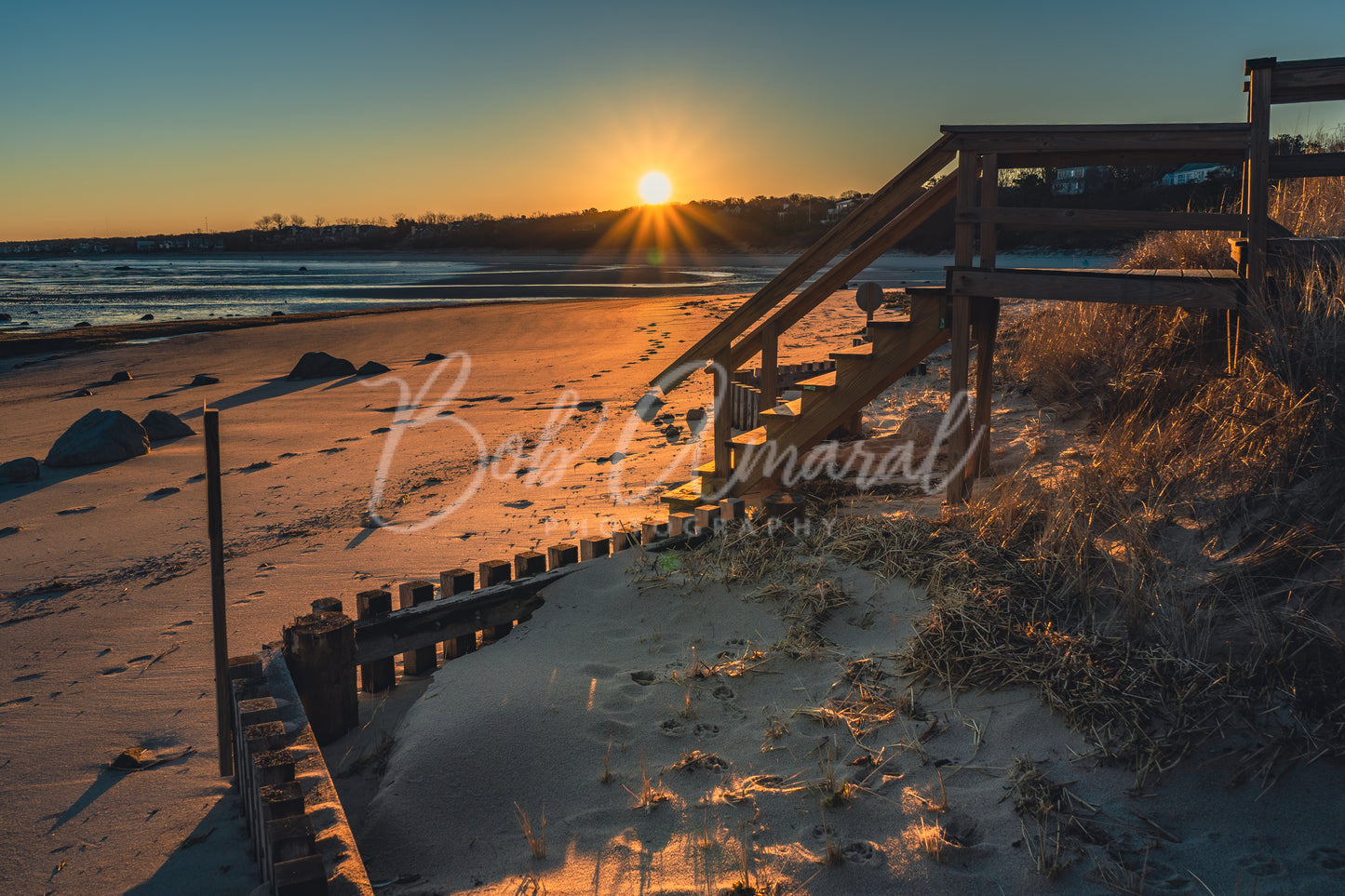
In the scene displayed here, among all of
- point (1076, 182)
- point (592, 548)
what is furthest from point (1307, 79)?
point (1076, 182)

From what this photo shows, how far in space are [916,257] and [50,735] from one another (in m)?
47.8

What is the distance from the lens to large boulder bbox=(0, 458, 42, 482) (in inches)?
350

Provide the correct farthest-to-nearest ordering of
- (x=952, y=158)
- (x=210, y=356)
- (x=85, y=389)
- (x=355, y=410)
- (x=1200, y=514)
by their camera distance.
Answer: (x=210, y=356) → (x=85, y=389) → (x=355, y=410) → (x=952, y=158) → (x=1200, y=514)

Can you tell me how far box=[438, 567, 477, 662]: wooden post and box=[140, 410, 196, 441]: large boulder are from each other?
8033 mm

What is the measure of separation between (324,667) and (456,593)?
904 mm

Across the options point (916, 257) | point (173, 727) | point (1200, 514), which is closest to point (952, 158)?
point (1200, 514)

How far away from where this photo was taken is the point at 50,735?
3.96m

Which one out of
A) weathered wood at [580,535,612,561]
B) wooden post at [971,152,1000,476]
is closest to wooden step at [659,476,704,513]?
weathered wood at [580,535,612,561]

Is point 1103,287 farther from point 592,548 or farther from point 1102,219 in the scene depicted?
point 592,548

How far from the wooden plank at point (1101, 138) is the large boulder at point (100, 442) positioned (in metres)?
9.21

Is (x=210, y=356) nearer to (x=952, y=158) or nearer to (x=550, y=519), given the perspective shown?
(x=550, y=519)

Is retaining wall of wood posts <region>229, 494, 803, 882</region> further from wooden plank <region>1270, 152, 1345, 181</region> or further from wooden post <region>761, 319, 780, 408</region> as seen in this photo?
wooden plank <region>1270, 152, 1345, 181</region>

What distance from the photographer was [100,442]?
9.55 metres

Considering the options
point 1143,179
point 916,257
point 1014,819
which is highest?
point 1143,179
